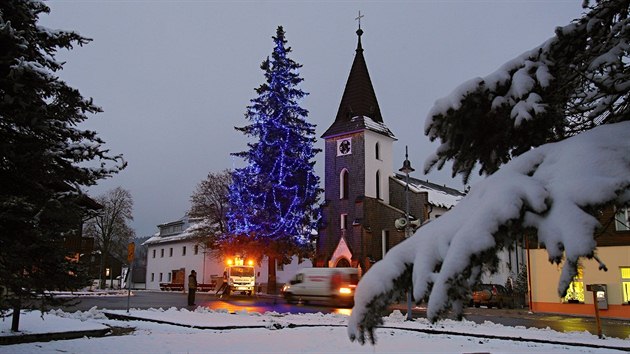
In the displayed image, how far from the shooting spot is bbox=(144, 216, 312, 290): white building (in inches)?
2189

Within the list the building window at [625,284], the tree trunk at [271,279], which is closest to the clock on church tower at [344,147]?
the tree trunk at [271,279]

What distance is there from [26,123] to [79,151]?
1.02 meters

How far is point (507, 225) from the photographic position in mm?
3127

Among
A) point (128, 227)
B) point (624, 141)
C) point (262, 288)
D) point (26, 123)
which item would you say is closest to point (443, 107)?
point (624, 141)

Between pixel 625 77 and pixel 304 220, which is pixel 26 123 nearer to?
pixel 625 77

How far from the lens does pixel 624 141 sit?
11.3 ft

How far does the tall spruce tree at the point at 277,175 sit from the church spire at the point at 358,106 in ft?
19.2

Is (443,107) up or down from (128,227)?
down

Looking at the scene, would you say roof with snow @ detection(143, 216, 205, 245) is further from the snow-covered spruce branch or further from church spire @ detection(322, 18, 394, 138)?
the snow-covered spruce branch

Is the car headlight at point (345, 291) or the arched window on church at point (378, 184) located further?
the arched window on church at point (378, 184)

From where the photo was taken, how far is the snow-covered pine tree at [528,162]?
3031 millimetres

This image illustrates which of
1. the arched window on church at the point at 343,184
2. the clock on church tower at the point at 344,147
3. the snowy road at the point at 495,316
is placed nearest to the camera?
the snowy road at the point at 495,316

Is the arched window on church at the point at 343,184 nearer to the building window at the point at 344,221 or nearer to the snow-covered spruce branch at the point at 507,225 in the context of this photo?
the building window at the point at 344,221

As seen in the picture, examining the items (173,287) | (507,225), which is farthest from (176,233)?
(507,225)
